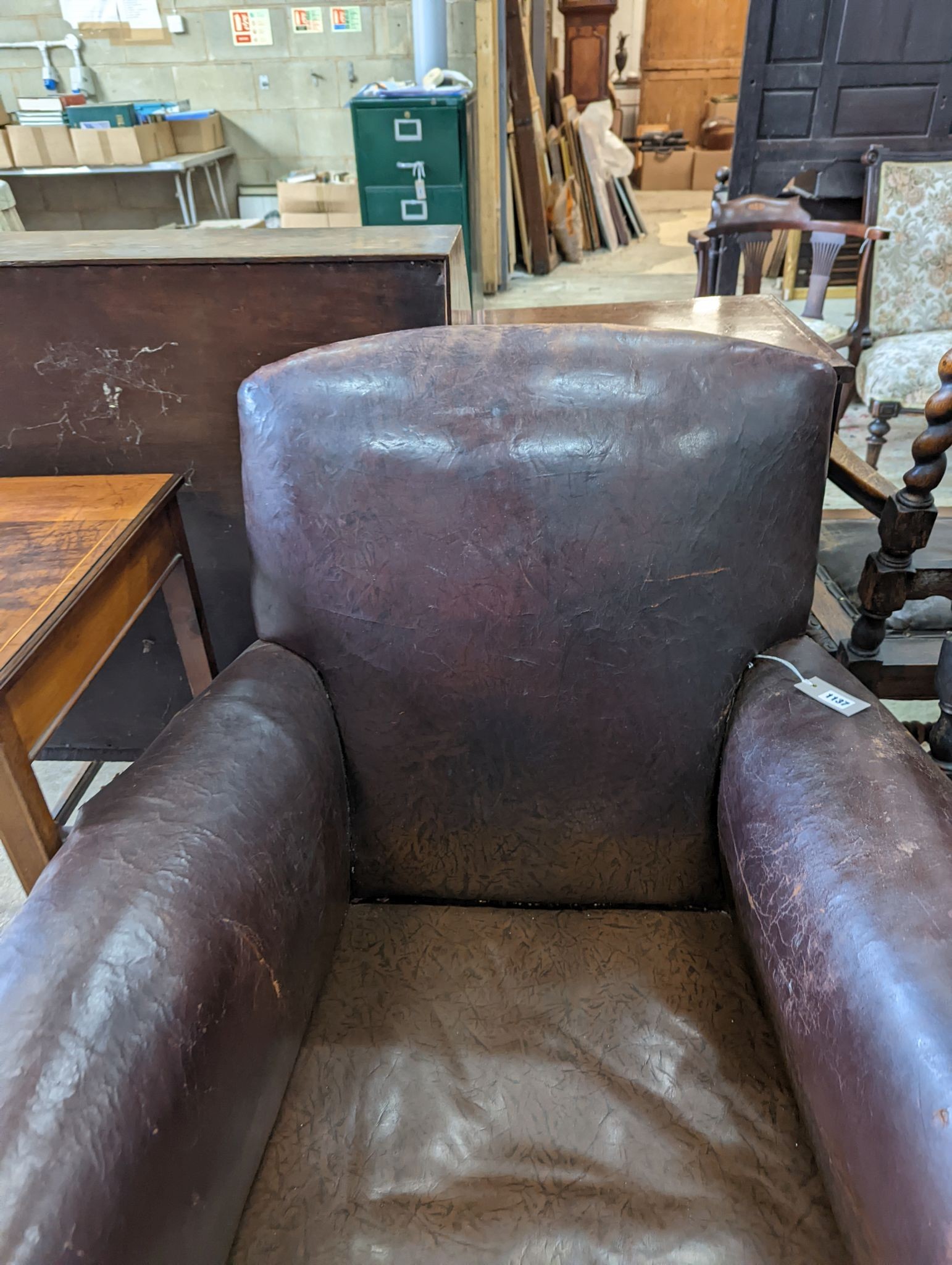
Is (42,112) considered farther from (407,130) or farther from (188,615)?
(188,615)

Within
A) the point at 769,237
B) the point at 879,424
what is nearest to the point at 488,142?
the point at 769,237

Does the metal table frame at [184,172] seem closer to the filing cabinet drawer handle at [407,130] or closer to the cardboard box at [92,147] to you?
the cardboard box at [92,147]

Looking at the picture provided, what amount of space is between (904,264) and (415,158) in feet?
7.01


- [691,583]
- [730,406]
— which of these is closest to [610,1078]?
[691,583]

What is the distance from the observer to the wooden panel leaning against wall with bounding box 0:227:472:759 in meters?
1.17

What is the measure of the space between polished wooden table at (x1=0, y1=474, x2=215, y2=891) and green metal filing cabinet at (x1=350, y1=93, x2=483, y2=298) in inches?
109

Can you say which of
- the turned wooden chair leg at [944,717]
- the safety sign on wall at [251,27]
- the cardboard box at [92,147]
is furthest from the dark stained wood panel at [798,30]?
the turned wooden chair leg at [944,717]

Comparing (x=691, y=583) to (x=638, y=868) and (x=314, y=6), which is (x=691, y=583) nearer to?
(x=638, y=868)

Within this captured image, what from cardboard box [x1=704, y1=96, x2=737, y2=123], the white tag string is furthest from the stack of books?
cardboard box [x1=704, y1=96, x2=737, y2=123]

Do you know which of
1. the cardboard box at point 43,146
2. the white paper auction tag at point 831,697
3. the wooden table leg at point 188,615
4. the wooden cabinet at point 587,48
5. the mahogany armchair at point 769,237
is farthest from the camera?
the wooden cabinet at point 587,48

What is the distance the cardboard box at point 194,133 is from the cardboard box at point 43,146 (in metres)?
0.55

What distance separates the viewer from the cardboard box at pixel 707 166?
7.41m

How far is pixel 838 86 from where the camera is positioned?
148 inches

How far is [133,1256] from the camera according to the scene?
52 cm
